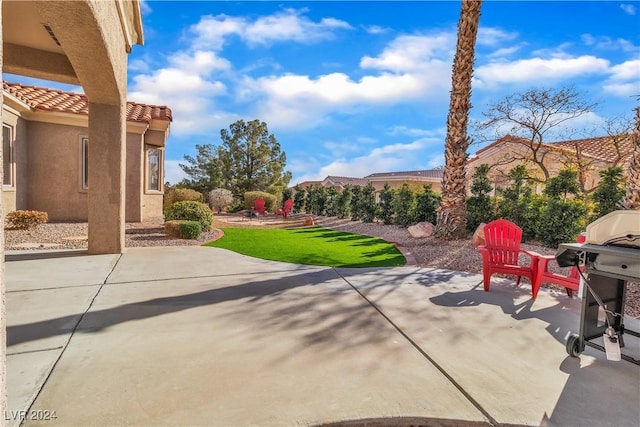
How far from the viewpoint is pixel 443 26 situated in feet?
39.2

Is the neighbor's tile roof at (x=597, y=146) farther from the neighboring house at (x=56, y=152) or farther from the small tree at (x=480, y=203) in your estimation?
the neighboring house at (x=56, y=152)

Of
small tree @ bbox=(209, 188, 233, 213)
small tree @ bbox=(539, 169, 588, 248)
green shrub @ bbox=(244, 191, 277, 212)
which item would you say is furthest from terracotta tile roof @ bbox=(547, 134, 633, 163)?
small tree @ bbox=(209, 188, 233, 213)

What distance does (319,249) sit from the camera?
9.09 m

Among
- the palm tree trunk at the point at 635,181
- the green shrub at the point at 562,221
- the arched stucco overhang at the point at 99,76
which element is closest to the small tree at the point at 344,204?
the green shrub at the point at 562,221

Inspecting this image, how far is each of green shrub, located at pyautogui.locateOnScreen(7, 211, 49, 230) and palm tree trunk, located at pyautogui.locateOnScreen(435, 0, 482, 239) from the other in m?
11.9

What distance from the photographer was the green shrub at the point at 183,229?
32.1 feet

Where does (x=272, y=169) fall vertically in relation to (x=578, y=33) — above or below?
below

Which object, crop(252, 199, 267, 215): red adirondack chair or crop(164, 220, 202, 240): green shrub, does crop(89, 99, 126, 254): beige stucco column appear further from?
crop(252, 199, 267, 215): red adirondack chair

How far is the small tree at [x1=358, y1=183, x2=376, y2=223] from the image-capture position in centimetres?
1625

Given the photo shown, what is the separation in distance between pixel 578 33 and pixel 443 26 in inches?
160

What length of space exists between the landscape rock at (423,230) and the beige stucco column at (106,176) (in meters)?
8.73

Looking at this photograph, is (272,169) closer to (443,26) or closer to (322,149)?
(322,149)

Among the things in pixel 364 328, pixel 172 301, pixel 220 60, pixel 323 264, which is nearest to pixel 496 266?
pixel 364 328

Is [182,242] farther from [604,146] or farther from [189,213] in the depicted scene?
[604,146]
